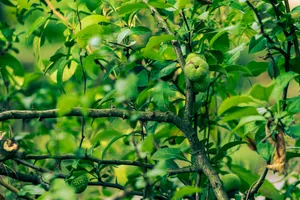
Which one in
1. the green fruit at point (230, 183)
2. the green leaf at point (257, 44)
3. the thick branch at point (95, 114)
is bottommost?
the green fruit at point (230, 183)

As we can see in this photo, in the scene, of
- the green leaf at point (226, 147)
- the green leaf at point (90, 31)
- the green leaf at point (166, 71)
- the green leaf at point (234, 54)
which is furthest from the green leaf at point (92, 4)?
the green leaf at point (226, 147)

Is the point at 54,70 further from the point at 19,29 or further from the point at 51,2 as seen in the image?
the point at 19,29

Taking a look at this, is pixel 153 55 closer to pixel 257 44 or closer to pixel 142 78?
pixel 142 78

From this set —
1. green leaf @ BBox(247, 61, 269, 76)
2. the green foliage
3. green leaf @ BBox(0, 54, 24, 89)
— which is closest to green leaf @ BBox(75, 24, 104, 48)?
the green foliage

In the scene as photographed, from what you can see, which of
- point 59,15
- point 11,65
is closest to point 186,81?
point 59,15

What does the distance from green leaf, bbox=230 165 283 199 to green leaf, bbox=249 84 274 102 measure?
0.54m

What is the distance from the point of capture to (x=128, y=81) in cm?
94

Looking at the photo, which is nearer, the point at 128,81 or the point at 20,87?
the point at 128,81

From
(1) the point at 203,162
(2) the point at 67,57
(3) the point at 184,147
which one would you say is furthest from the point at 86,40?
(3) the point at 184,147

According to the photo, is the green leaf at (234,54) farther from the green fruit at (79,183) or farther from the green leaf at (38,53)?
the green leaf at (38,53)

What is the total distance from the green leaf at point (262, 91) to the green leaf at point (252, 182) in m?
0.54

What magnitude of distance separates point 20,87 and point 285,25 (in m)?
1.16

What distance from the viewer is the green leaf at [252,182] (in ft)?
5.38

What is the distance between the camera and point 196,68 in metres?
1.26
